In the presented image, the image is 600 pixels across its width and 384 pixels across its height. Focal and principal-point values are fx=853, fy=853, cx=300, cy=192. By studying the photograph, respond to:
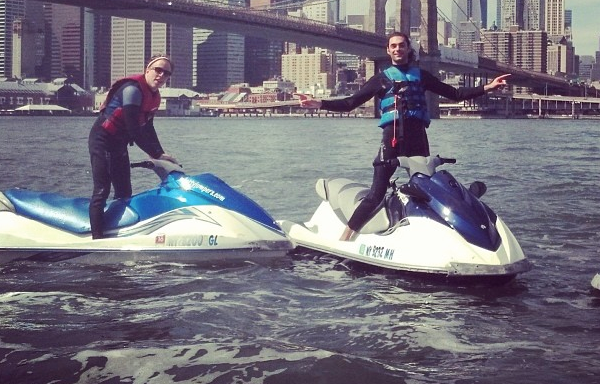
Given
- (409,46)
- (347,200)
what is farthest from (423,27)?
(409,46)

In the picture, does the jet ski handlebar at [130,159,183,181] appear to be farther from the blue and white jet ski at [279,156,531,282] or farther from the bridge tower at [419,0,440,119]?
the bridge tower at [419,0,440,119]

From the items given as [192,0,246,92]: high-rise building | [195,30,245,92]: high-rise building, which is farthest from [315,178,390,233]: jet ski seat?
[195,30,245,92]: high-rise building

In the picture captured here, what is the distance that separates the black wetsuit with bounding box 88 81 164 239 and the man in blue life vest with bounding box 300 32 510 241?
103cm

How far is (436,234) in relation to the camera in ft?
15.7

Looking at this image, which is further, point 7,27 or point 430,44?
point 7,27

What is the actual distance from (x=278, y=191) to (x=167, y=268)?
18.9 ft

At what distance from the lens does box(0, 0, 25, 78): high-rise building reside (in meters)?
115

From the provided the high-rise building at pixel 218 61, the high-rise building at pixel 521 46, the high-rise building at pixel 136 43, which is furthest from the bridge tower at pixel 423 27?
the high-rise building at pixel 521 46

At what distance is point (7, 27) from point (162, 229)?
129m

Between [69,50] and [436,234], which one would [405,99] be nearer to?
[436,234]

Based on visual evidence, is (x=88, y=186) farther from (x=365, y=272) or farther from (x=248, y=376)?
(x=248, y=376)

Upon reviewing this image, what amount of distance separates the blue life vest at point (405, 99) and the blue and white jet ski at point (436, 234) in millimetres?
327

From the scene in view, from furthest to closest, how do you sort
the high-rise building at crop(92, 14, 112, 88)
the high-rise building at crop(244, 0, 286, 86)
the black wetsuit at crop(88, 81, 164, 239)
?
the high-rise building at crop(244, 0, 286, 86) < the high-rise building at crop(92, 14, 112, 88) < the black wetsuit at crop(88, 81, 164, 239)

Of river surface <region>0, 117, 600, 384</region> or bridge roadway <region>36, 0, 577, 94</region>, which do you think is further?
bridge roadway <region>36, 0, 577, 94</region>
